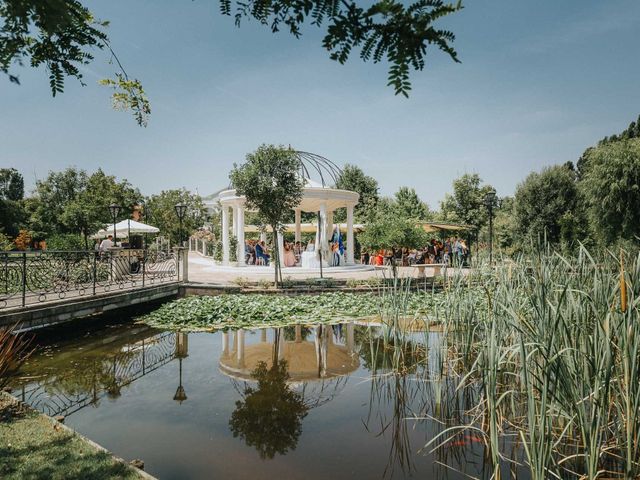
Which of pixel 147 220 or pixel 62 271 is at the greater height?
pixel 147 220

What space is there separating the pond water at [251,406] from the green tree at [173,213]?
3039cm

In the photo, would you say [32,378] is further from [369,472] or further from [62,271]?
[369,472]

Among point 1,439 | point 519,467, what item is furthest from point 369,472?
point 1,439

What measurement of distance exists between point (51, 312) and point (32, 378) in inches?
97.7

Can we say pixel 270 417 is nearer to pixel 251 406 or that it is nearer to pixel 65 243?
pixel 251 406

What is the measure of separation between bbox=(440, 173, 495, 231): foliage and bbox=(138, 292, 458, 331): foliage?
98.6ft

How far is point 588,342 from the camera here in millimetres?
3391

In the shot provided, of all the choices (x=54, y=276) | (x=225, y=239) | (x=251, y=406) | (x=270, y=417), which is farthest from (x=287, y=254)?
(x=270, y=417)

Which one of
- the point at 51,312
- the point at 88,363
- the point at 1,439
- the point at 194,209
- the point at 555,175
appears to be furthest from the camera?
the point at 194,209

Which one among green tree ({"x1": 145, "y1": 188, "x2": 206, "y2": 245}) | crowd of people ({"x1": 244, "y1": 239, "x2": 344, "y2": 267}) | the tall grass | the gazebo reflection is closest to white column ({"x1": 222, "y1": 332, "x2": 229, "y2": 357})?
the gazebo reflection

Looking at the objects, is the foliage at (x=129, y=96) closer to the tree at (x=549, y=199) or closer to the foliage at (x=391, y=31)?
the foliage at (x=391, y=31)

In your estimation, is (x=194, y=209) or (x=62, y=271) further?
(x=194, y=209)

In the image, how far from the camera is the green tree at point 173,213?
127 feet

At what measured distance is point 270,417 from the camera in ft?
16.9
